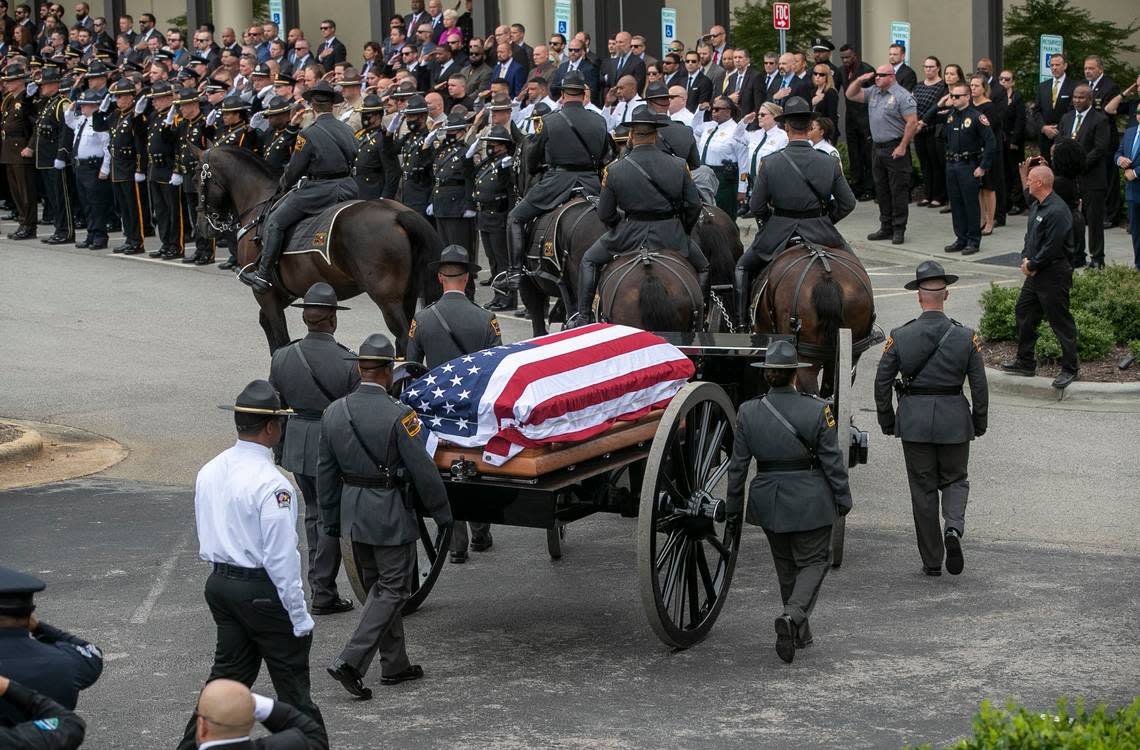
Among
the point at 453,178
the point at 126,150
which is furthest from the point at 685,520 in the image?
the point at 126,150

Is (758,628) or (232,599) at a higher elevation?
(232,599)

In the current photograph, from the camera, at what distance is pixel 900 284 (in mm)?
19922

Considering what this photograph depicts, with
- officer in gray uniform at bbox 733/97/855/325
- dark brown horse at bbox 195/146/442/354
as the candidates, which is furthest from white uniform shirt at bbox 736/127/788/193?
officer in gray uniform at bbox 733/97/855/325

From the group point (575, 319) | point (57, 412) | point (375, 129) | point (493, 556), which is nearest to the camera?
point (493, 556)

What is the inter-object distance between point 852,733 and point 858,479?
494 centimetres

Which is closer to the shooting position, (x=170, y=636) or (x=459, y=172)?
(x=170, y=636)

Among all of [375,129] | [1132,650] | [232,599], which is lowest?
[1132,650]

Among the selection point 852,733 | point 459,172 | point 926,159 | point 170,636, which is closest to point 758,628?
point 852,733

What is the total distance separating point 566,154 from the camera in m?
14.8

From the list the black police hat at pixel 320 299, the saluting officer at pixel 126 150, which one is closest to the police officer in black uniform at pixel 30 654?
the black police hat at pixel 320 299

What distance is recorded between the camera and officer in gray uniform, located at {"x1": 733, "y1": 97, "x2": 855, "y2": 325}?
1169 cm

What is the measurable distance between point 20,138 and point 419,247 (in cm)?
1350

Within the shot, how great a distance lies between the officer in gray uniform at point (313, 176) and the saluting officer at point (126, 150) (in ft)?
30.6

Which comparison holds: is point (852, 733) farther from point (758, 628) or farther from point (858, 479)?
point (858, 479)
